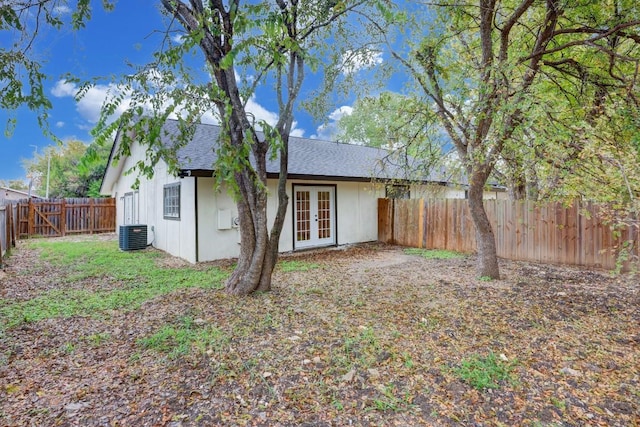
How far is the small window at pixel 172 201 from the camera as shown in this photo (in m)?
8.70

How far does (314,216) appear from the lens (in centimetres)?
1020

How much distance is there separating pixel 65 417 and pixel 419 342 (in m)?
3.07

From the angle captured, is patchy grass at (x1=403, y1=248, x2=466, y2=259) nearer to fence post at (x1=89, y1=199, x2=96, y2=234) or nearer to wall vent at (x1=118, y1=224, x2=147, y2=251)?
wall vent at (x1=118, y1=224, x2=147, y2=251)

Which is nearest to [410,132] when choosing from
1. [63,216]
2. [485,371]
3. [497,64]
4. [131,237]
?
[497,64]

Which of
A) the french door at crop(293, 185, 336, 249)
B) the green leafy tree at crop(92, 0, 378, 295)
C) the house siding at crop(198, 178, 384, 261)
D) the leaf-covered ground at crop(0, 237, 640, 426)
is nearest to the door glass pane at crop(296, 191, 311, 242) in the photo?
the french door at crop(293, 185, 336, 249)

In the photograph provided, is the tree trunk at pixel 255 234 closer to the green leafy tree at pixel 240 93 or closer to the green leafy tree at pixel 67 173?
the green leafy tree at pixel 240 93

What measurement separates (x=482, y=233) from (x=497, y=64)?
291 cm

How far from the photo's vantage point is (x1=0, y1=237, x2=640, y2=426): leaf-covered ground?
240 centimetres

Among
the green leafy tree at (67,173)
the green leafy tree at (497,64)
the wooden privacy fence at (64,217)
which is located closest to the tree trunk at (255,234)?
the green leafy tree at (497,64)

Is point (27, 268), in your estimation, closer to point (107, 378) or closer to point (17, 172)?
point (107, 378)

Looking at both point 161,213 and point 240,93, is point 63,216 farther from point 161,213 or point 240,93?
point 240,93

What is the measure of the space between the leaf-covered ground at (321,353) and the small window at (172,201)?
10.5 feet

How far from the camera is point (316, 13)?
4.98 metres

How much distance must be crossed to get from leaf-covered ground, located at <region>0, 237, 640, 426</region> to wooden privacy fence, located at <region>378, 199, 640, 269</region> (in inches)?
46.9
